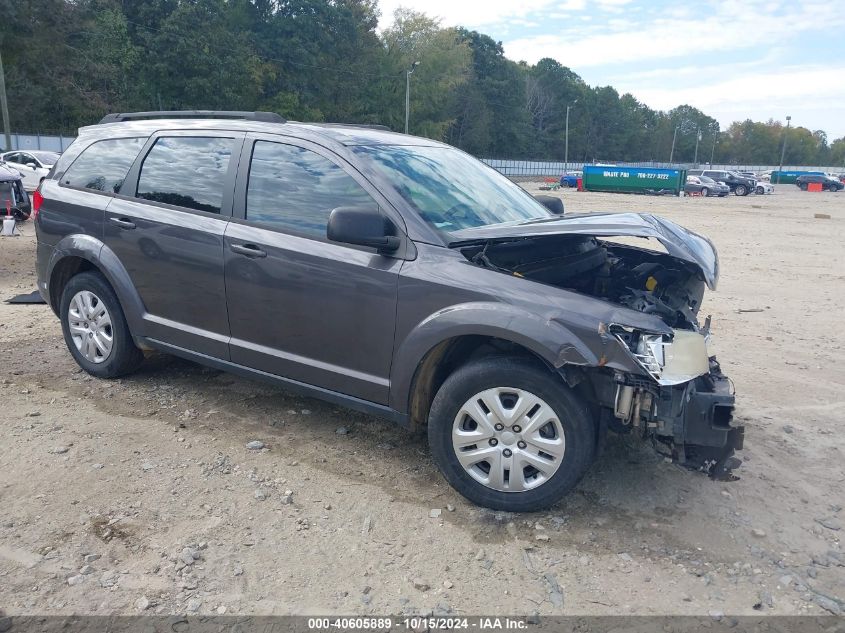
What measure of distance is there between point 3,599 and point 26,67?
52650 millimetres

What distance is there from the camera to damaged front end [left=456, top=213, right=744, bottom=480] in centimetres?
320

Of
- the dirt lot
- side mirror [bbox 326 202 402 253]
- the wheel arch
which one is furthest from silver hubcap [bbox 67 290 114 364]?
the wheel arch

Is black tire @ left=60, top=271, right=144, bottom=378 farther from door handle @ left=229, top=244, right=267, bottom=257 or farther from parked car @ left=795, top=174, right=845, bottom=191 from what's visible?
parked car @ left=795, top=174, right=845, bottom=191

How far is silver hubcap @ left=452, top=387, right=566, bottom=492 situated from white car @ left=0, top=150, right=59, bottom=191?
1752 centimetres

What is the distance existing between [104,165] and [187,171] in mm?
918

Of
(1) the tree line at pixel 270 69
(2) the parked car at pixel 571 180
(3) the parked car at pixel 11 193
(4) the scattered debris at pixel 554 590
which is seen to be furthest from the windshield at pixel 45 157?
(2) the parked car at pixel 571 180

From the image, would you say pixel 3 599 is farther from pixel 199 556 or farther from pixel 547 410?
pixel 547 410

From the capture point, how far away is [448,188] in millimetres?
4199

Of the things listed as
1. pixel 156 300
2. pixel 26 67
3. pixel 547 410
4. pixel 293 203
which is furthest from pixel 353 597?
pixel 26 67

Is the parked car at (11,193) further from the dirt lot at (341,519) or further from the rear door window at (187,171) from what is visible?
the rear door window at (187,171)

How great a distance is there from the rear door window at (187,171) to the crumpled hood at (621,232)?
162 cm

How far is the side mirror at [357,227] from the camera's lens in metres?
3.53

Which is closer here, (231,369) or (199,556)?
(199,556)

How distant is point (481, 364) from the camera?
11.5 feet
